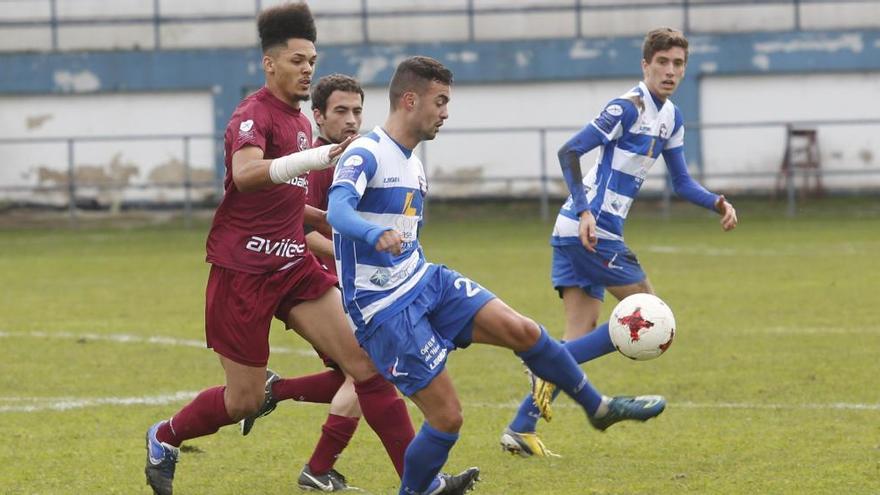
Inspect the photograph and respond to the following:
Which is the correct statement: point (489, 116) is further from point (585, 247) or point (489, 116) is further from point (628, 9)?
point (585, 247)

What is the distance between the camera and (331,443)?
22.6 feet

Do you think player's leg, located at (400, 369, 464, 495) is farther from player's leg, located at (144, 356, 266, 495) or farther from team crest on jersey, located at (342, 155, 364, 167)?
player's leg, located at (144, 356, 266, 495)

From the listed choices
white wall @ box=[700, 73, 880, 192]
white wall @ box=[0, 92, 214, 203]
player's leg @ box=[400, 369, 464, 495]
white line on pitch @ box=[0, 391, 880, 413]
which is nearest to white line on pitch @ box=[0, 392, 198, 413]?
white line on pitch @ box=[0, 391, 880, 413]

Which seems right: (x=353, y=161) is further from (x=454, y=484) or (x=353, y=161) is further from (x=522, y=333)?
(x=454, y=484)

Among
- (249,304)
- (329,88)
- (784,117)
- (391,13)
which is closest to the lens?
(249,304)

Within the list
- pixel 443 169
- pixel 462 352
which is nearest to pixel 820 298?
pixel 462 352

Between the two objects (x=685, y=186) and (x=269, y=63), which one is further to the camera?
(x=685, y=186)

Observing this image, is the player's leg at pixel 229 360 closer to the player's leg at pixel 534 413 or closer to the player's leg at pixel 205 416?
the player's leg at pixel 205 416

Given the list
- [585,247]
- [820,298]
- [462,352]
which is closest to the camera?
[585,247]

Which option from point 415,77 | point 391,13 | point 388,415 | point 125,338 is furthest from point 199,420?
point 391,13

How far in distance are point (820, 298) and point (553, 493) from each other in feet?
27.4

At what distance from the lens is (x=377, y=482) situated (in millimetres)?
6984

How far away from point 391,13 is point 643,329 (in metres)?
24.1

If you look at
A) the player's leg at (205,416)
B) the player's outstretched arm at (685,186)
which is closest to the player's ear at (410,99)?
the player's leg at (205,416)
